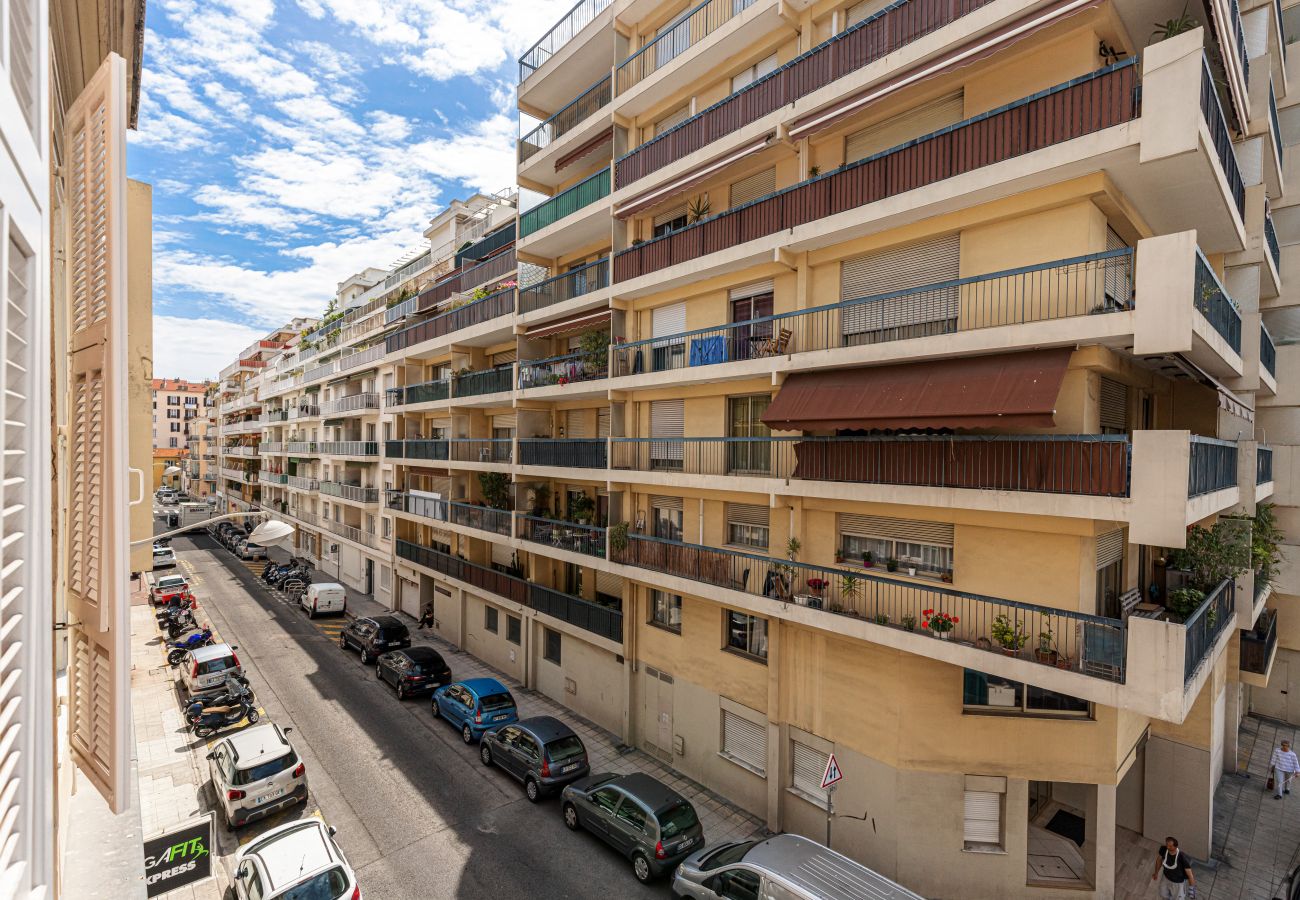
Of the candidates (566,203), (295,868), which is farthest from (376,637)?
(566,203)

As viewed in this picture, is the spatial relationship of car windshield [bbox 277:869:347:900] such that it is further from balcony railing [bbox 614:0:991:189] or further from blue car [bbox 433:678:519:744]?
balcony railing [bbox 614:0:991:189]

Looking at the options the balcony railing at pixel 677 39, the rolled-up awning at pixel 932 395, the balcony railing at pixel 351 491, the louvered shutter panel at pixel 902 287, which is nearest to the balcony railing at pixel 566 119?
the balcony railing at pixel 677 39

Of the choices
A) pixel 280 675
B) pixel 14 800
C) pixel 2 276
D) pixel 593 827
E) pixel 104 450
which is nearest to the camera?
pixel 2 276

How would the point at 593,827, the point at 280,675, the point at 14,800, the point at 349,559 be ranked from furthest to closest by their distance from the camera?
the point at 349,559 < the point at 280,675 < the point at 593,827 < the point at 14,800

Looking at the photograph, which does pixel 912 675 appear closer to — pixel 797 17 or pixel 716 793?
pixel 716 793

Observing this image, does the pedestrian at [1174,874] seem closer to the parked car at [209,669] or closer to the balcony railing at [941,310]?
the balcony railing at [941,310]

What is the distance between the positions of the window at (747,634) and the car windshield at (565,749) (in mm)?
4393

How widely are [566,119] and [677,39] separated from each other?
623 centimetres

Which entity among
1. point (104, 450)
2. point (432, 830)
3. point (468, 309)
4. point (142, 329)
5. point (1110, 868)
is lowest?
point (432, 830)

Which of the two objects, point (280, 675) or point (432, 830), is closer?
point (432, 830)

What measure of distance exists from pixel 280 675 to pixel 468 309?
14837 mm

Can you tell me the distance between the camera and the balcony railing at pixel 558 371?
60.7 ft

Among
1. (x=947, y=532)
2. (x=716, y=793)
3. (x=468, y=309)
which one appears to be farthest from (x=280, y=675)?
(x=947, y=532)

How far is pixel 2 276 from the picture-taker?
2035 mm
